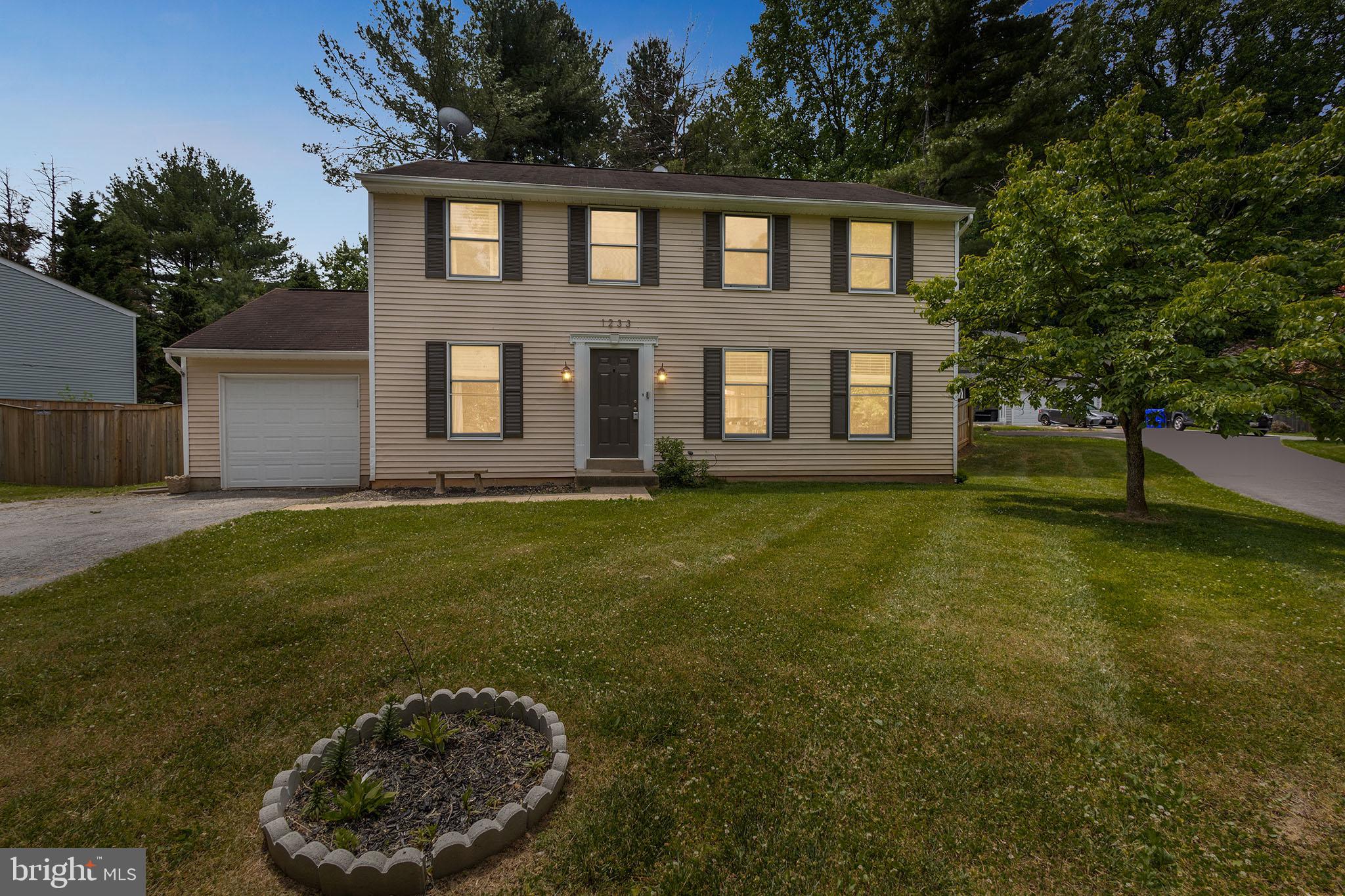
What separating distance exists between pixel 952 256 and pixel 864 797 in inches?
450

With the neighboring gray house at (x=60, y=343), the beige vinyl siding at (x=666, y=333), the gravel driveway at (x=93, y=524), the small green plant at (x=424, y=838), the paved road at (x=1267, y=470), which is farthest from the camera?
the neighboring gray house at (x=60, y=343)

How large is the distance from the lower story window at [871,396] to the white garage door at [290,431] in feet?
32.6

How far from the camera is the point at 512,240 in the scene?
32.4ft

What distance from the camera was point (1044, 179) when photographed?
6.86 metres

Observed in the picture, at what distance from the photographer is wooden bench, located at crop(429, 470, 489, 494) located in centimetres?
926

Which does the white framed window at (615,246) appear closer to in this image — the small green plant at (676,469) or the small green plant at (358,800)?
the small green plant at (676,469)

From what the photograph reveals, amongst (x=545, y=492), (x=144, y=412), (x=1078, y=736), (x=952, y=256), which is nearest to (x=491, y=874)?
(x=1078, y=736)

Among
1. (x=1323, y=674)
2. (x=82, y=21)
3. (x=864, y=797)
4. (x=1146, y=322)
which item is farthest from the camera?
(x=82, y=21)

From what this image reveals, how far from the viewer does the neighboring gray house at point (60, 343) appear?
48.7 ft

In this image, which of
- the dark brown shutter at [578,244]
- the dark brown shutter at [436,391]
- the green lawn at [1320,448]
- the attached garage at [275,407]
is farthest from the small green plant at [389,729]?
the green lawn at [1320,448]

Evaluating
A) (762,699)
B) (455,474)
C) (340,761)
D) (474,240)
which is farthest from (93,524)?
(762,699)

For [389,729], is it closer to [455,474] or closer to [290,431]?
[455,474]

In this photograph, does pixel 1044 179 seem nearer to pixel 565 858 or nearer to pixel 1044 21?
pixel 565 858

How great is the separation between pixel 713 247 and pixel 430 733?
9792mm
